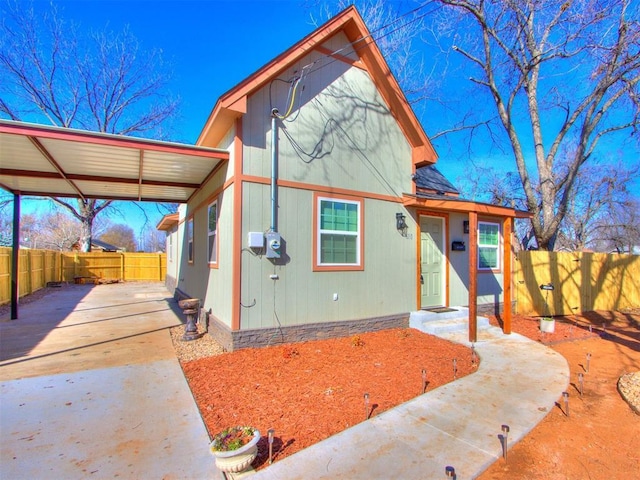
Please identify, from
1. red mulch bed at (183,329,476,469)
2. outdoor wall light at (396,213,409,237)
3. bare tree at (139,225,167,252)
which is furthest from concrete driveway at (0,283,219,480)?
bare tree at (139,225,167,252)

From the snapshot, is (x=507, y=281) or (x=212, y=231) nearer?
(x=507, y=281)

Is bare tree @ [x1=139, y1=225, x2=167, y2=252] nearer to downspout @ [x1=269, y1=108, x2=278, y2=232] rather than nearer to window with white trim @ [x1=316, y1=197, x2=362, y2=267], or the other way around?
window with white trim @ [x1=316, y1=197, x2=362, y2=267]

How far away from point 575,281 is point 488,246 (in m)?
3.62

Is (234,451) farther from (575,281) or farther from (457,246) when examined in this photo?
(575,281)

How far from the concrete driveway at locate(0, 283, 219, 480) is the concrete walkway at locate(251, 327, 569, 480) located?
0.95m

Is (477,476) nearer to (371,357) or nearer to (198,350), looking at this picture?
(371,357)

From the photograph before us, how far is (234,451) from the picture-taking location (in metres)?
2.44

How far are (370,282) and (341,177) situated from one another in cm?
221

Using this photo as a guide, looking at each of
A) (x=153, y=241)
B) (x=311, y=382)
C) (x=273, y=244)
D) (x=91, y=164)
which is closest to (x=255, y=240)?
(x=273, y=244)

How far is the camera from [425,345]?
20.0ft

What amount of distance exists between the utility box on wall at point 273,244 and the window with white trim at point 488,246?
19.2ft

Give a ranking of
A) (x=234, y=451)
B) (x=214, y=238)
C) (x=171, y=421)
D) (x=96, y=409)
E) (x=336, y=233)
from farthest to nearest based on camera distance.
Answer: (x=214, y=238) → (x=336, y=233) → (x=96, y=409) → (x=171, y=421) → (x=234, y=451)

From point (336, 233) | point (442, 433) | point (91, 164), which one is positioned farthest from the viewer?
point (336, 233)

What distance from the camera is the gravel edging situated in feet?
13.0
